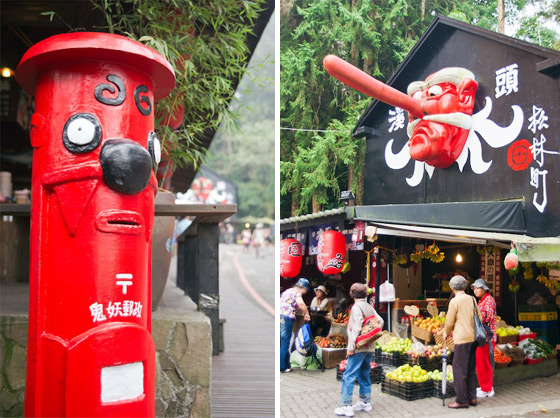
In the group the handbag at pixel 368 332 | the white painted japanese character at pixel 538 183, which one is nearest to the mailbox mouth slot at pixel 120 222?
the handbag at pixel 368 332

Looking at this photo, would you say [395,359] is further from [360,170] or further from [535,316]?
[535,316]

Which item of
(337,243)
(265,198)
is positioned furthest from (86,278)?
(265,198)

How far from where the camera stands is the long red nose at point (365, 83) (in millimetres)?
5070

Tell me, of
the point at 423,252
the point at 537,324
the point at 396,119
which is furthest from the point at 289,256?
the point at 537,324

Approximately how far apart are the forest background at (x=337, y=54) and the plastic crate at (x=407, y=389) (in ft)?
7.23

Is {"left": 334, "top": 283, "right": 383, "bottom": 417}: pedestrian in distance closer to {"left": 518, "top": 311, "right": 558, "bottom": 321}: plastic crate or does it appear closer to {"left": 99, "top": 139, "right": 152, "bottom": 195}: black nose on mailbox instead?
{"left": 99, "top": 139, "right": 152, "bottom": 195}: black nose on mailbox

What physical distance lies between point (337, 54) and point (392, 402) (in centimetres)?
389

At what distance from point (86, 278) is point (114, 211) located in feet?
1.30

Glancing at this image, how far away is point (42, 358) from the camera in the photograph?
3012mm

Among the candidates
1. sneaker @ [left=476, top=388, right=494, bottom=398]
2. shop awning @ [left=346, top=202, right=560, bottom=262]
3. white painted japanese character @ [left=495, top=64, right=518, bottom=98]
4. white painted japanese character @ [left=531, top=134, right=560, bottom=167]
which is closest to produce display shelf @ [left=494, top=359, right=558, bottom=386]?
sneaker @ [left=476, top=388, right=494, bottom=398]

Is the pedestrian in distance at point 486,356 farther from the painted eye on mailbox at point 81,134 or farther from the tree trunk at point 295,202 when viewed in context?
the painted eye on mailbox at point 81,134

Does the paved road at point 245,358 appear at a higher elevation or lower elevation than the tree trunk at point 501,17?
lower

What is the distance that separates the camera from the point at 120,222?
10.0 ft

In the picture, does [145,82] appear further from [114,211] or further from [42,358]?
[42,358]
